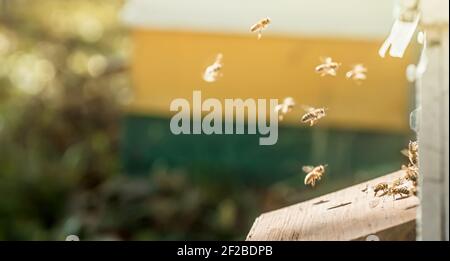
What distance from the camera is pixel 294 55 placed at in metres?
5.86

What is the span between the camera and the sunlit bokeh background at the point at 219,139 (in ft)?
18.7

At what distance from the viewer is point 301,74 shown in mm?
5840

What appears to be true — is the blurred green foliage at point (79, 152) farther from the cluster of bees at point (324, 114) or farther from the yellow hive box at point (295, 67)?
the cluster of bees at point (324, 114)

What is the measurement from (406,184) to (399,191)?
16 mm

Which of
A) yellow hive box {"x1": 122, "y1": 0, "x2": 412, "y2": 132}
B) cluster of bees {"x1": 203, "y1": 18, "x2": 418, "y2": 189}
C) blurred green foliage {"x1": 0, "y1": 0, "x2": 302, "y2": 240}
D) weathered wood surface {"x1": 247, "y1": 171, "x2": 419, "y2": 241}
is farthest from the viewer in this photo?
blurred green foliage {"x1": 0, "y1": 0, "x2": 302, "y2": 240}

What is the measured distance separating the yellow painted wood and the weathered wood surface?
4.15 m

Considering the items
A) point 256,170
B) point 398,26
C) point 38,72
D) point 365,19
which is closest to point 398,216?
point 398,26

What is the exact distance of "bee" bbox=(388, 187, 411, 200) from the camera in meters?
1.33

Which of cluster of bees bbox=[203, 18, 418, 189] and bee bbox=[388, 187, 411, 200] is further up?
cluster of bees bbox=[203, 18, 418, 189]

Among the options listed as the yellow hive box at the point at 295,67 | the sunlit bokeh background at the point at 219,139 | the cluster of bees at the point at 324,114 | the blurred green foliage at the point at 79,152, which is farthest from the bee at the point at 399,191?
the blurred green foliage at the point at 79,152

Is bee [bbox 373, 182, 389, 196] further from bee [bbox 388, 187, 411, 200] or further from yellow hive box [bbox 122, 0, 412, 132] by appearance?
yellow hive box [bbox 122, 0, 412, 132]

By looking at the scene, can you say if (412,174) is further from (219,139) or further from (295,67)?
(219,139)

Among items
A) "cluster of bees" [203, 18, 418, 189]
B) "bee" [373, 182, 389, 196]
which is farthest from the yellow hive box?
"bee" [373, 182, 389, 196]

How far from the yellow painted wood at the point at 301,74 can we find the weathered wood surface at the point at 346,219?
4.15 metres
